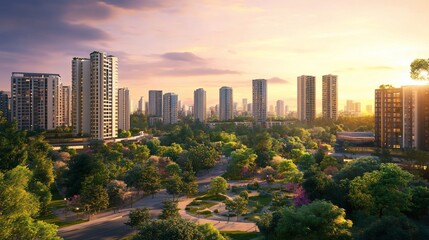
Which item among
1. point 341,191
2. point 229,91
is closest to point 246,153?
point 341,191

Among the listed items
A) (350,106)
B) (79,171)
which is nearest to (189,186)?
(79,171)

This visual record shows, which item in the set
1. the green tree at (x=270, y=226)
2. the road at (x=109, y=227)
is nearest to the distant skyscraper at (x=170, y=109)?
the road at (x=109, y=227)

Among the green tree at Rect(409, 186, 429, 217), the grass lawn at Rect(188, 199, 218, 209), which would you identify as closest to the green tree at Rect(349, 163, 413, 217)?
the green tree at Rect(409, 186, 429, 217)

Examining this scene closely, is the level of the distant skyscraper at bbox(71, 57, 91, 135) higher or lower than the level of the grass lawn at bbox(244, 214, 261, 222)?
higher

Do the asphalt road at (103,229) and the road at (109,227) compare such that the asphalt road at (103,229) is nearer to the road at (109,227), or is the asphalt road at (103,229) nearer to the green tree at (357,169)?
the road at (109,227)

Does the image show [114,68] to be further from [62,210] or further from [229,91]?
[229,91]

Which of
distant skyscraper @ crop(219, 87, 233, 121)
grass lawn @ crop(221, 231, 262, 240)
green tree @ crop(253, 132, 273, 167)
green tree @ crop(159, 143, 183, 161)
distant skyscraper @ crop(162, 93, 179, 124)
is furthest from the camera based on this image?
distant skyscraper @ crop(219, 87, 233, 121)

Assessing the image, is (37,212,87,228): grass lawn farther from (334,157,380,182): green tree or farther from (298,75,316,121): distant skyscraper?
(298,75,316,121): distant skyscraper
